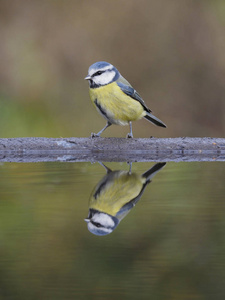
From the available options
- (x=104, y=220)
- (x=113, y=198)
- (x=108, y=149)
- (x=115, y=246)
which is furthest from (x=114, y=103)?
(x=115, y=246)

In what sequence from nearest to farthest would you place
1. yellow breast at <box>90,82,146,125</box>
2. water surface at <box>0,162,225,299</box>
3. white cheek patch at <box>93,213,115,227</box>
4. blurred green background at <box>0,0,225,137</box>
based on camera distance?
water surface at <box>0,162,225,299</box>, white cheek patch at <box>93,213,115,227</box>, yellow breast at <box>90,82,146,125</box>, blurred green background at <box>0,0,225,137</box>

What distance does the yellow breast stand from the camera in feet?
14.5

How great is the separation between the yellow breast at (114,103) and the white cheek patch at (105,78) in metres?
0.03

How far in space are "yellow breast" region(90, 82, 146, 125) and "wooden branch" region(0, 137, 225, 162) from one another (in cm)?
17

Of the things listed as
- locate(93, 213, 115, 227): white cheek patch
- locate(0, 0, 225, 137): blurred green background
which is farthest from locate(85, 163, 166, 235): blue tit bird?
locate(0, 0, 225, 137): blurred green background

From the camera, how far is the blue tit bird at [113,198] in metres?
2.34

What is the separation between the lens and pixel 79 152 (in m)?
4.59

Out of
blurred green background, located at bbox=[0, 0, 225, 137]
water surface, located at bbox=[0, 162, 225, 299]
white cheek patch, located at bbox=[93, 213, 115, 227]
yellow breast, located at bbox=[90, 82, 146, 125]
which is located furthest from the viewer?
blurred green background, located at bbox=[0, 0, 225, 137]

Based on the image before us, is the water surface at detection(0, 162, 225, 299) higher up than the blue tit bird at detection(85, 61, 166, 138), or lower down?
Answer: lower down

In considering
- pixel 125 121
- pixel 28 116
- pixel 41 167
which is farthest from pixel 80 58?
pixel 41 167

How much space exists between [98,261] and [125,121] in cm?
295

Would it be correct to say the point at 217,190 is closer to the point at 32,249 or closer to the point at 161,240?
the point at 161,240

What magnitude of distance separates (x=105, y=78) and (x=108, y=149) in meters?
0.49

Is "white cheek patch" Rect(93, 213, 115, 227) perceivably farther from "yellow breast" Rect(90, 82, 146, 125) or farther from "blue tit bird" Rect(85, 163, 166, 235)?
"yellow breast" Rect(90, 82, 146, 125)
